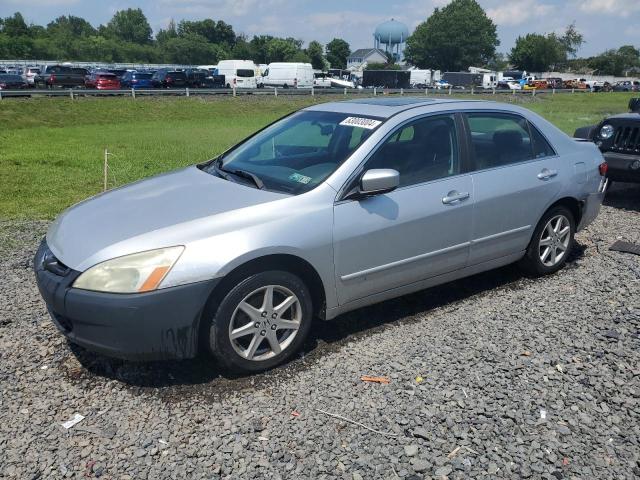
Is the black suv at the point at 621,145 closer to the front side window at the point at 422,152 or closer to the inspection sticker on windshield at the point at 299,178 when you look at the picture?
the front side window at the point at 422,152

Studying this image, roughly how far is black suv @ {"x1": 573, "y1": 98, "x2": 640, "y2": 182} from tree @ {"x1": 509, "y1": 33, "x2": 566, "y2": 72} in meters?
112

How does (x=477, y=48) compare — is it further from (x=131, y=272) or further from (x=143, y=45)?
(x=131, y=272)

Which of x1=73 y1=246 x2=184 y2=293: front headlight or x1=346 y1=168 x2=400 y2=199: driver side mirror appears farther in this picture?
x1=346 y1=168 x2=400 y2=199: driver side mirror

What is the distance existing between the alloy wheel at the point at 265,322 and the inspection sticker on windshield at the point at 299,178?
80cm

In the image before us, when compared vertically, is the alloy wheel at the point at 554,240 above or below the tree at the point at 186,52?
below

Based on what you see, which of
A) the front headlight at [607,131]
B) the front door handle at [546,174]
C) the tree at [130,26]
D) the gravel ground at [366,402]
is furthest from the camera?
the tree at [130,26]

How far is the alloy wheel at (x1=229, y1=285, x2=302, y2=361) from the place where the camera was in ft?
11.5

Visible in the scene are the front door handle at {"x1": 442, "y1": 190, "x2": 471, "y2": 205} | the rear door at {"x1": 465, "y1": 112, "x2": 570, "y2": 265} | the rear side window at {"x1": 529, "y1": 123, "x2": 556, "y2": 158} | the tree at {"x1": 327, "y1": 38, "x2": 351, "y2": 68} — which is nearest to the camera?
the front door handle at {"x1": 442, "y1": 190, "x2": 471, "y2": 205}

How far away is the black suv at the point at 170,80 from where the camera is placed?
40844 millimetres

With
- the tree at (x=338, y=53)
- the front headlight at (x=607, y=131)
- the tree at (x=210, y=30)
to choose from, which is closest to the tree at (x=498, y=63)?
the tree at (x=338, y=53)

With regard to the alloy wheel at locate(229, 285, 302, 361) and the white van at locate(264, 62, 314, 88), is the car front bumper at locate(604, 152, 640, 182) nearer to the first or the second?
the alloy wheel at locate(229, 285, 302, 361)

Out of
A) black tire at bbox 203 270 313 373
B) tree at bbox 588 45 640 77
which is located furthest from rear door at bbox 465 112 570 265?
tree at bbox 588 45 640 77

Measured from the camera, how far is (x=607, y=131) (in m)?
8.44

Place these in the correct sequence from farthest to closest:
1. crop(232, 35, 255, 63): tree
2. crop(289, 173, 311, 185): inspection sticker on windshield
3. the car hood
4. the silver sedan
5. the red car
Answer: crop(232, 35, 255, 63): tree → the red car → crop(289, 173, 311, 185): inspection sticker on windshield → the car hood → the silver sedan
